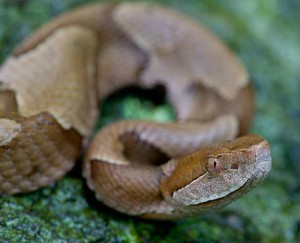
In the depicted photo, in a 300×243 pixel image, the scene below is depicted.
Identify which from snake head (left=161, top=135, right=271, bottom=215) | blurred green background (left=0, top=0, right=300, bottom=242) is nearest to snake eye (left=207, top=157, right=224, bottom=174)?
snake head (left=161, top=135, right=271, bottom=215)

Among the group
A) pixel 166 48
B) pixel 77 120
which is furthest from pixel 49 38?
pixel 166 48

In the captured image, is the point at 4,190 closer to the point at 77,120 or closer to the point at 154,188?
the point at 77,120

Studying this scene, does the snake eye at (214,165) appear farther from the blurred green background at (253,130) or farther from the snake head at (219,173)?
the blurred green background at (253,130)

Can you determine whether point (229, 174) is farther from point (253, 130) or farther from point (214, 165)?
point (253, 130)

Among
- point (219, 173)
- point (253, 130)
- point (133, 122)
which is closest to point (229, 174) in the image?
point (219, 173)

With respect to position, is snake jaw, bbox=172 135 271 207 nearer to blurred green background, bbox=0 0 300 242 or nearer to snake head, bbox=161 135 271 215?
snake head, bbox=161 135 271 215

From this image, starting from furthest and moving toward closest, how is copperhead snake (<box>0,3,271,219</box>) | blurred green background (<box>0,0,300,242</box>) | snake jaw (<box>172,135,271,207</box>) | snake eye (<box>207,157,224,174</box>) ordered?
blurred green background (<box>0,0,300,242</box>) → copperhead snake (<box>0,3,271,219</box>) → snake eye (<box>207,157,224,174</box>) → snake jaw (<box>172,135,271,207</box>)

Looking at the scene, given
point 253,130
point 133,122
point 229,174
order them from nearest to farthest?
point 229,174 → point 133,122 → point 253,130
